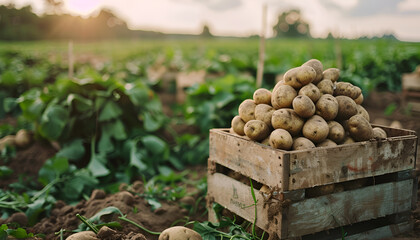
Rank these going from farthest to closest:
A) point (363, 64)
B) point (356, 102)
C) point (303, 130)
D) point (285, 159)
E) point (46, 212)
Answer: point (363, 64) → point (46, 212) → point (356, 102) → point (303, 130) → point (285, 159)

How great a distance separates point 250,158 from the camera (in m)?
2.60

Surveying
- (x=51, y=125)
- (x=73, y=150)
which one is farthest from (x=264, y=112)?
(x=51, y=125)

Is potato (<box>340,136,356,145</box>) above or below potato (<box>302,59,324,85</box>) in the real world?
below

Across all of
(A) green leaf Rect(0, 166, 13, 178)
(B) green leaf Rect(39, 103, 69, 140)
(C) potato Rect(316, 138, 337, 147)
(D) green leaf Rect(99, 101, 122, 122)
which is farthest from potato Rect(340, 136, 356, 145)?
(A) green leaf Rect(0, 166, 13, 178)

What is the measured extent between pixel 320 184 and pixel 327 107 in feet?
1.74

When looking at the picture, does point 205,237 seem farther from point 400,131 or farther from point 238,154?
point 400,131

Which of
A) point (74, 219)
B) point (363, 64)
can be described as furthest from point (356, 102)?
point (363, 64)

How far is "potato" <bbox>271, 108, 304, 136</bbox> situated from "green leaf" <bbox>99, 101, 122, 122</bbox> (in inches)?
122

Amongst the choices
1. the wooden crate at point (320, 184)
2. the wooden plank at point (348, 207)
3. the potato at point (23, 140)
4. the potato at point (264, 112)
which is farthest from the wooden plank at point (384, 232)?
the potato at point (23, 140)

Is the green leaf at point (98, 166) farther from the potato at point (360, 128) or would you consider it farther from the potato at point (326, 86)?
the potato at point (360, 128)

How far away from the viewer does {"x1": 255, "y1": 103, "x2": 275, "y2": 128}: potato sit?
2670mm

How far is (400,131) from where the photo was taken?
9.78 feet

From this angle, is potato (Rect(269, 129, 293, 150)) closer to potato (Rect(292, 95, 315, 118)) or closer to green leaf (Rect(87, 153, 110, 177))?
potato (Rect(292, 95, 315, 118))

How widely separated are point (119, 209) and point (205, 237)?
2.74ft
